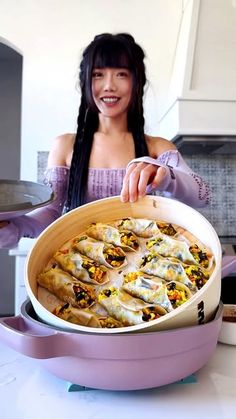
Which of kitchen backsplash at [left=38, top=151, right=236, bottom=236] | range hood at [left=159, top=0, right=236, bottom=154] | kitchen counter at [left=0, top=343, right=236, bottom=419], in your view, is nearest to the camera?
kitchen counter at [left=0, top=343, right=236, bottom=419]

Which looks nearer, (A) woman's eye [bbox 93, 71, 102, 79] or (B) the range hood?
(A) woman's eye [bbox 93, 71, 102, 79]

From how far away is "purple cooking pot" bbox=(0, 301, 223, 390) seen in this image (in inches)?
12.8

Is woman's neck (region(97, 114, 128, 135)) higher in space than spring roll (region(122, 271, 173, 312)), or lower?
higher

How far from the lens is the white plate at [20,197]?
0.45 metres

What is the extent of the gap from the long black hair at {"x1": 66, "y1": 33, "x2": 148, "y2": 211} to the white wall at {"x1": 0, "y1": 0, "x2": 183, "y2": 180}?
130cm

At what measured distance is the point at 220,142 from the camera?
68.4 inches

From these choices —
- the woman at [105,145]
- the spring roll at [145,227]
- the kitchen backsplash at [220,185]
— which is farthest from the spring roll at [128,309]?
the kitchen backsplash at [220,185]

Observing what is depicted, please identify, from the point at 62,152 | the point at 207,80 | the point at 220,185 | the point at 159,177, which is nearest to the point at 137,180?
the point at 159,177

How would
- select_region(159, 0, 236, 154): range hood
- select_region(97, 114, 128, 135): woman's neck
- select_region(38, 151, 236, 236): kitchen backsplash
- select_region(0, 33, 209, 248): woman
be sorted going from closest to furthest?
select_region(0, 33, 209, 248): woman < select_region(97, 114, 128, 135): woman's neck < select_region(159, 0, 236, 154): range hood < select_region(38, 151, 236, 236): kitchen backsplash

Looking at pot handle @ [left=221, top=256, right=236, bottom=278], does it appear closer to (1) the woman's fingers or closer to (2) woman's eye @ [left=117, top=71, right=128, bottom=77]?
(1) the woman's fingers

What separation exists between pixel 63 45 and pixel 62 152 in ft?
4.95

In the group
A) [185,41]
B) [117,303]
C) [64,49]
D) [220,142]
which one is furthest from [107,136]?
[64,49]

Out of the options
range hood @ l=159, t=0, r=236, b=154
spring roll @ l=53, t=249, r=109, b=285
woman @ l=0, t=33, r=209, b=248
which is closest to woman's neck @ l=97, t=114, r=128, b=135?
woman @ l=0, t=33, r=209, b=248

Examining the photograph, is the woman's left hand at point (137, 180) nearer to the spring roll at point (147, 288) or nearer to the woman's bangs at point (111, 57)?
the spring roll at point (147, 288)
